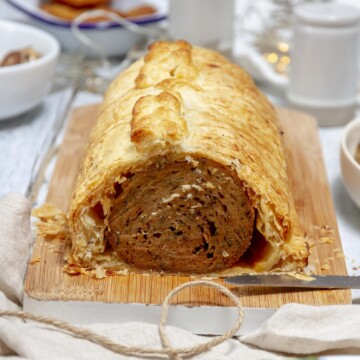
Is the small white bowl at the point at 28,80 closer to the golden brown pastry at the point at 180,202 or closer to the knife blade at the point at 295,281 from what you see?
the golden brown pastry at the point at 180,202

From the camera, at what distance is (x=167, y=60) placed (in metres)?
3.21

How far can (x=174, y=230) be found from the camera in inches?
101

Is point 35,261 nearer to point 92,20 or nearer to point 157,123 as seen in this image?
point 157,123

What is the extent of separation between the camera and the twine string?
226cm

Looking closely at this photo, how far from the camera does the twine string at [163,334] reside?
226 centimetres

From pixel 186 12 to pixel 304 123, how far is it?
97cm

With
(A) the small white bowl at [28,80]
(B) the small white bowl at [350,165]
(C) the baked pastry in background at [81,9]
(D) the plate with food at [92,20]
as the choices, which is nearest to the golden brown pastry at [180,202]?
(B) the small white bowl at [350,165]

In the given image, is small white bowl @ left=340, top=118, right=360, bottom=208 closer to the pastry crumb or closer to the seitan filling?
the seitan filling

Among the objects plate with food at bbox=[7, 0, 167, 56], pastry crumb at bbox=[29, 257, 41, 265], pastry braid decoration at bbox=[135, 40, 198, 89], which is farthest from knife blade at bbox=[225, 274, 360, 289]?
plate with food at bbox=[7, 0, 167, 56]

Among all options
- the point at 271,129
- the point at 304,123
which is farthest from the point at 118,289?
the point at 304,123

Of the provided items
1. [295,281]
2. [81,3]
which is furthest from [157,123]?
[81,3]

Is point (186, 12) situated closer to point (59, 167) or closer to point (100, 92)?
point (100, 92)

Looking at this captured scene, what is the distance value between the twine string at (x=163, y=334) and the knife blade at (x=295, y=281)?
0.27 ft

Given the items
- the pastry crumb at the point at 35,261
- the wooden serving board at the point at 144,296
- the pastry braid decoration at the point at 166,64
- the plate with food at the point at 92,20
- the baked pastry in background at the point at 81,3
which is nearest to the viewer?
the wooden serving board at the point at 144,296
